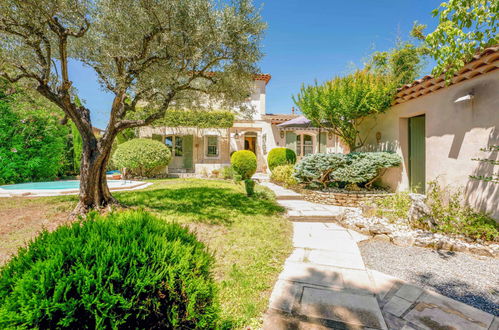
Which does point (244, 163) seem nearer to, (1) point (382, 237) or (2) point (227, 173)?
(2) point (227, 173)

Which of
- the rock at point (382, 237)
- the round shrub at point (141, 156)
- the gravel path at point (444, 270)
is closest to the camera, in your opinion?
the gravel path at point (444, 270)

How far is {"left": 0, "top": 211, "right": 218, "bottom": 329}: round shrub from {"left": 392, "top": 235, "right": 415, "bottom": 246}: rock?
4.52 meters

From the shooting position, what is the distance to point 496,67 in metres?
4.88

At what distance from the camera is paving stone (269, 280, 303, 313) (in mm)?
2668

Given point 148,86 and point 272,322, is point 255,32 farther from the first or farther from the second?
point 272,322

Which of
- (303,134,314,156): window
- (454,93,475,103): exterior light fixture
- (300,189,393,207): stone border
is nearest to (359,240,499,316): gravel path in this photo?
(300,189,393,207): stone border

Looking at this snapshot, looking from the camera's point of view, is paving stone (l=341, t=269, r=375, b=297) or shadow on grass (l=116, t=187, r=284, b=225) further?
shadow on grass (l=116, t=187, r=284, b=225)

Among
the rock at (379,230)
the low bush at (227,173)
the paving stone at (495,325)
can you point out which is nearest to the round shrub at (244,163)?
the low bush at (227,173)

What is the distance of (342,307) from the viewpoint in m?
2.65

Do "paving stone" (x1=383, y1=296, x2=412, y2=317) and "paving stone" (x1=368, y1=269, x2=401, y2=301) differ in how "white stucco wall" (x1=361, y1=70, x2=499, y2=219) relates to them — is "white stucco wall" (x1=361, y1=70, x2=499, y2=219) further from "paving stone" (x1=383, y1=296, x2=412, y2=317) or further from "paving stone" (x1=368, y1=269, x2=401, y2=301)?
"paving stone" (x1=383, y1=296, x2=412, y2=317)

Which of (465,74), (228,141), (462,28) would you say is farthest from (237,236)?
(228,141)

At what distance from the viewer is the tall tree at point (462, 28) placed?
3.47 metres

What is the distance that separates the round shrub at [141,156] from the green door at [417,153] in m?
13.8

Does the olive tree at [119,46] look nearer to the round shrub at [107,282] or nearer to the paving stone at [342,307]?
the round shrub at [107,282]
